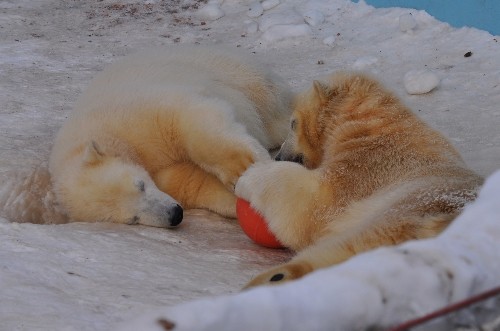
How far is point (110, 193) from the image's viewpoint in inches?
145

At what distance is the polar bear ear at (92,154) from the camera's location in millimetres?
3635

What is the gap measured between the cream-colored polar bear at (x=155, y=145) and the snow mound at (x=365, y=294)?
2339mm

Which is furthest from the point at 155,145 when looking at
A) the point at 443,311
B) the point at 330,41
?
the point at 330,41

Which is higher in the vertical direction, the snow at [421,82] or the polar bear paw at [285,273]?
the polar bear paw at [285,273]

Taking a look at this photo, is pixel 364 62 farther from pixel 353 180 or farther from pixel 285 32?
pixel 353 180

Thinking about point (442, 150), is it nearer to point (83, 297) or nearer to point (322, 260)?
point (322, 260)

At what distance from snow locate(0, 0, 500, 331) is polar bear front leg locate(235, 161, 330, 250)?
0.59 feet

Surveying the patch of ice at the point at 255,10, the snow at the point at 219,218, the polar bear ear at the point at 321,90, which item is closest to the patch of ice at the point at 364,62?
the snow at the point at 219,218

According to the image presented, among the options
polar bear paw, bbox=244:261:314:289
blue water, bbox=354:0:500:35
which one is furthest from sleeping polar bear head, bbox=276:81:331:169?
blue water, bbox=354:0:500:35

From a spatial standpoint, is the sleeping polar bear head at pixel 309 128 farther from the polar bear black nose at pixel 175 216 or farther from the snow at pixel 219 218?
the polar bear black nose at pixel 175 216

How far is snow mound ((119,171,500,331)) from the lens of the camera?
3.54ft

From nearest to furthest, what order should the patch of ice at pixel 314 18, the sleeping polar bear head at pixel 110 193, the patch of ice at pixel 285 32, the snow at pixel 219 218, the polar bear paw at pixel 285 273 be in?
the snow at pixel 219 218
the polar bear paw at pixel 285 273
the sleeping polar bear head at pixel 110 193
the patch of ice at pixel 285 32
the patch of ice at pixel 314 18

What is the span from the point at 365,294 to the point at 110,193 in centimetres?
265

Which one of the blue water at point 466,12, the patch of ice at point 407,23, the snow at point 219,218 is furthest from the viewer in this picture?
the patch of ice at point 407,23
